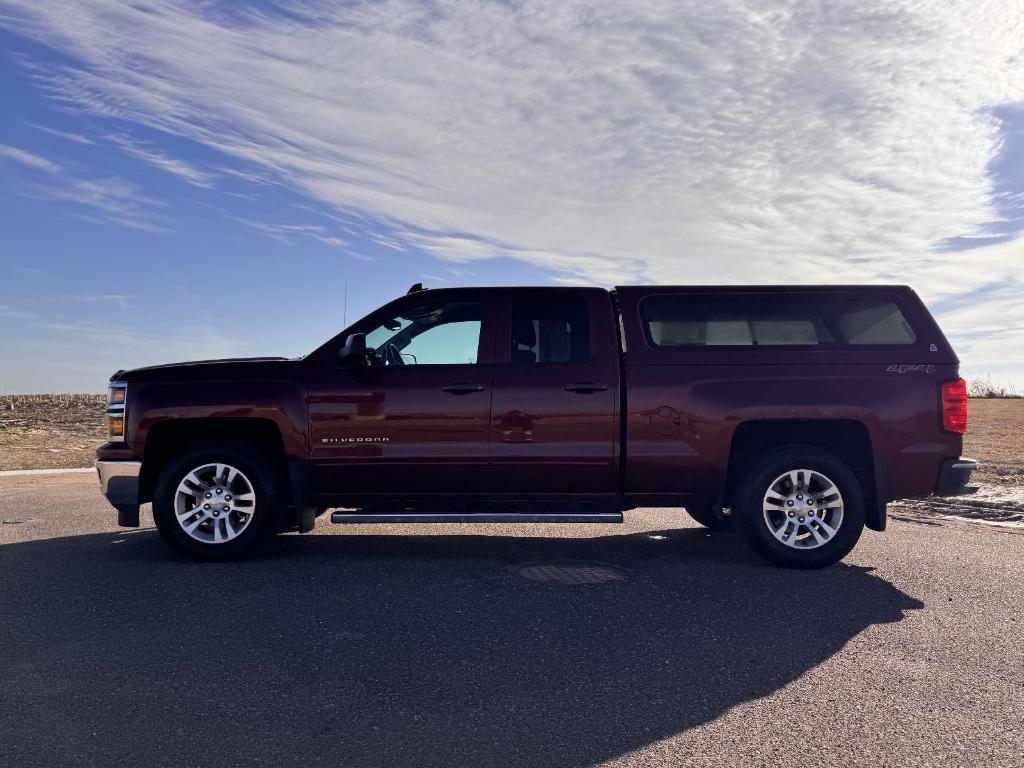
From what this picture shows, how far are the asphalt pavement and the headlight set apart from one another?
104cm

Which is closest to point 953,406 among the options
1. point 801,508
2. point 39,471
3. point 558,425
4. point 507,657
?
point 801,508

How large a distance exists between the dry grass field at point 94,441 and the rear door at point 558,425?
544cm

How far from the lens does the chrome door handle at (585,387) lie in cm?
683

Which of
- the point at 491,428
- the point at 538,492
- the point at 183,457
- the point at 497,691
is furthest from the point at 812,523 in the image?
the point at 183,457

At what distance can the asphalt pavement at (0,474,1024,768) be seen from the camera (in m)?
3.45

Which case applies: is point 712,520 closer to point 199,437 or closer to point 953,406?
point 953,406

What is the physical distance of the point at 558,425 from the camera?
Answer: 6852mm

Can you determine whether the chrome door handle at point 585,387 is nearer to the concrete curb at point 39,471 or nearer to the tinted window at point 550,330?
the tinted window at point 550,330

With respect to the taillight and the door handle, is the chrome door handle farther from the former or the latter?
the taillight

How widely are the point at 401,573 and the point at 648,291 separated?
9.90 ft

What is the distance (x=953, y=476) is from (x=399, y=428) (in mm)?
4442

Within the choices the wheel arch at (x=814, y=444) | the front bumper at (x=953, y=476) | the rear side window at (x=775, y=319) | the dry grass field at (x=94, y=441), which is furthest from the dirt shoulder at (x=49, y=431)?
the front bumper at (x=953, y=476)

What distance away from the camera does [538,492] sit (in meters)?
6.95

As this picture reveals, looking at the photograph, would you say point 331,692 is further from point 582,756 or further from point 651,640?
point 651,640
